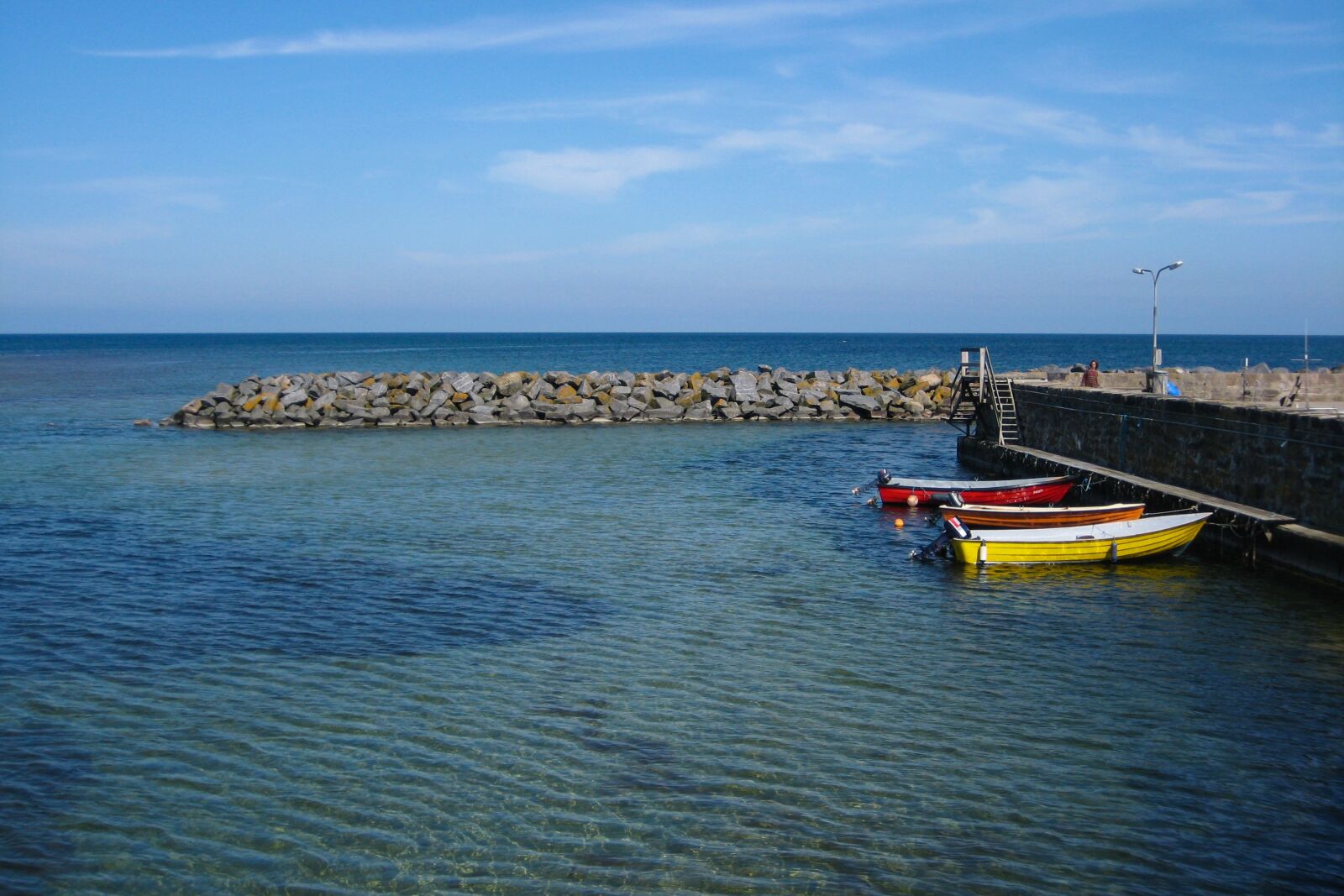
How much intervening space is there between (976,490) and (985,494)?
0.94 ft

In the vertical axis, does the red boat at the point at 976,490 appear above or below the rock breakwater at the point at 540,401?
below

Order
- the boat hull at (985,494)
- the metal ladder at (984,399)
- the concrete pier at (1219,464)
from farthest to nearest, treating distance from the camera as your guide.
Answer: the metal ladder at (984,399), the boat hull at (985,494), the concrete pier at (1219,464)

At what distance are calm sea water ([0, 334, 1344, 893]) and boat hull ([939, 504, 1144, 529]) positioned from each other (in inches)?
46.4

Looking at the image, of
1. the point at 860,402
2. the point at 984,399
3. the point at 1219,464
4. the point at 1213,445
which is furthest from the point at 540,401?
the point at 1219,464

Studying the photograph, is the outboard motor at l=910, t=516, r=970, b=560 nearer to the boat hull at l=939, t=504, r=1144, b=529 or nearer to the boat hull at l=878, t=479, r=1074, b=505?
the boat hull at l=939, t=504, r=1144, b=529

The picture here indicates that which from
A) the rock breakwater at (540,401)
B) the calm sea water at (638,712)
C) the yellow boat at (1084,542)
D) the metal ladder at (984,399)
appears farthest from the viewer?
the rock breakwater at (540,401)

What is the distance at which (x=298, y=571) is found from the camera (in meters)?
18.4

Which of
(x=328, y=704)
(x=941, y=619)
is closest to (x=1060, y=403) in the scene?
(x=941, y=619)

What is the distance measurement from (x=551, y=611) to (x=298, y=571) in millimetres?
5330

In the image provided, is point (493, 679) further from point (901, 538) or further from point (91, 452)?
point (91, 452)

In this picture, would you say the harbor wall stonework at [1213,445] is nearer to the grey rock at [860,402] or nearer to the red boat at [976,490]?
the red boat at [976,490]

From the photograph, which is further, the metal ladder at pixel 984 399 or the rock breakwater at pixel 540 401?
the rock breakwater at pixel 540 401

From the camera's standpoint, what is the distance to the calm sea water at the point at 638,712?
28.2 feet

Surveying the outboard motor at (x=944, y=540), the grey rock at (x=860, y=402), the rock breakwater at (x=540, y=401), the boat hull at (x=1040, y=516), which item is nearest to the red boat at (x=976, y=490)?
the boat hull at (x=1040, y=516)
